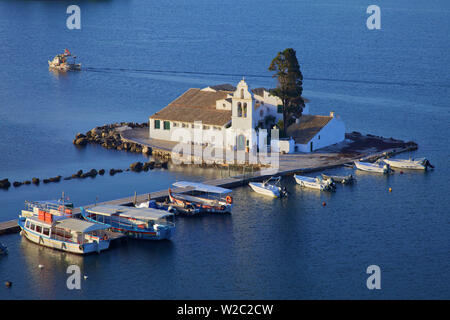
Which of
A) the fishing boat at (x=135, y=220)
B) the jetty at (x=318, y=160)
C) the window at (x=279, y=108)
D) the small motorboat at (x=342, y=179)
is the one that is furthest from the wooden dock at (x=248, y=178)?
the window at (x=279, y=108)

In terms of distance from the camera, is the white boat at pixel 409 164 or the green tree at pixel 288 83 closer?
the white boat at pixel 409 164

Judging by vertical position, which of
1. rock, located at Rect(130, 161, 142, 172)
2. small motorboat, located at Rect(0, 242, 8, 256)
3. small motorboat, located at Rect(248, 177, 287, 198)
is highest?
rock, located at Rect(130, 161, 142, 172)

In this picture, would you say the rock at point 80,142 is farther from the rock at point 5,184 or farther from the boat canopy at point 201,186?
the boat canopy at point 201,186

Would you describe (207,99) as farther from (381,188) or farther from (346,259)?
(346,259)

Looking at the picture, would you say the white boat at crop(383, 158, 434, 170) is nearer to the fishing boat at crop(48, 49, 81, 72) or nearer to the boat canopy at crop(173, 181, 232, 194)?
the boat canopy at crop(173, 181, 232, 194)

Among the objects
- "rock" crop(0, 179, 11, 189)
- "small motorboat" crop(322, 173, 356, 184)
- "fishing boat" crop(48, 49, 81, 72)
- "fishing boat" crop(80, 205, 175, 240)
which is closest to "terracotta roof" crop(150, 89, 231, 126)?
"small motorboat" crop(322, 173, 356, 184)
